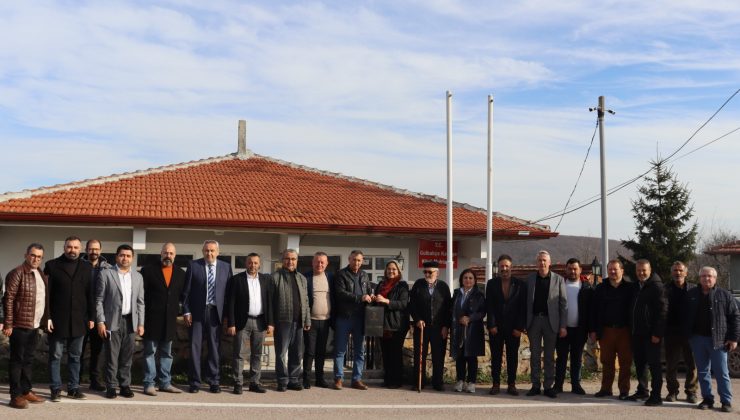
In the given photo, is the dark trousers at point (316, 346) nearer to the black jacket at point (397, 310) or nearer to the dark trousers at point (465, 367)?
the black jacket at point (397, 310)

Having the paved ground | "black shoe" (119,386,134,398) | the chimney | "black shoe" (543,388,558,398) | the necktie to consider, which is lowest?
the paved ground

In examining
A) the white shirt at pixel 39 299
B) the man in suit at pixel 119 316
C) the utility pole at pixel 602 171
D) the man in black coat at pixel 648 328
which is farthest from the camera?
the utility pole at pixel 602 171

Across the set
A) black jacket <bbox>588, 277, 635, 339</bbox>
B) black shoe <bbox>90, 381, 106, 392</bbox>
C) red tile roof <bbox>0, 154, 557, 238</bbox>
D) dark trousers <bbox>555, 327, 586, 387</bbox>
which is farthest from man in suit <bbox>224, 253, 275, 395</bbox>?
red tile roof <bbox>0, 154, 557, 238</bbox>

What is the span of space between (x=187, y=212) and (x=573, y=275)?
26.4ft

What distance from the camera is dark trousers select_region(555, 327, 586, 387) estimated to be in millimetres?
10492

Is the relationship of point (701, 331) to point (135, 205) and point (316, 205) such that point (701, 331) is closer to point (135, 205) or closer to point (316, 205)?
point (316, 205)

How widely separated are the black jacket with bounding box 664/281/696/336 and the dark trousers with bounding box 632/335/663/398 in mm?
317

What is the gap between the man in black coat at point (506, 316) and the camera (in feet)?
34.0

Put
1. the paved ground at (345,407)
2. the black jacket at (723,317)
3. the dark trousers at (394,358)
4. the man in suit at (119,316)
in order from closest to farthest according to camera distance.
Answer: the paved ground at (345,407), the man in suit at (119,316), the black jacket at (723,317), the dark trousers at (394,358)

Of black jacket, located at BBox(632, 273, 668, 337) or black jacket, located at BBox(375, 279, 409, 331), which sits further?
black jacket, located at BBox(375, 279, 409, 331)

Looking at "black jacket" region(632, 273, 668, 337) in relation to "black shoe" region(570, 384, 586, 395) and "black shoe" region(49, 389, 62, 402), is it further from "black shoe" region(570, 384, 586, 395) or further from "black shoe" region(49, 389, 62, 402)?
"black shoe" region(49, 389, 62, 402)

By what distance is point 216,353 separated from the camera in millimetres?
9867

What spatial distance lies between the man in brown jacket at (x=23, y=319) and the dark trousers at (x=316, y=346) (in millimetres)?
3159

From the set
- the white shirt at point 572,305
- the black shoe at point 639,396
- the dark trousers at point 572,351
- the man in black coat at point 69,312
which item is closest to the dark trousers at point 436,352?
the dark trousers at point 572,351
